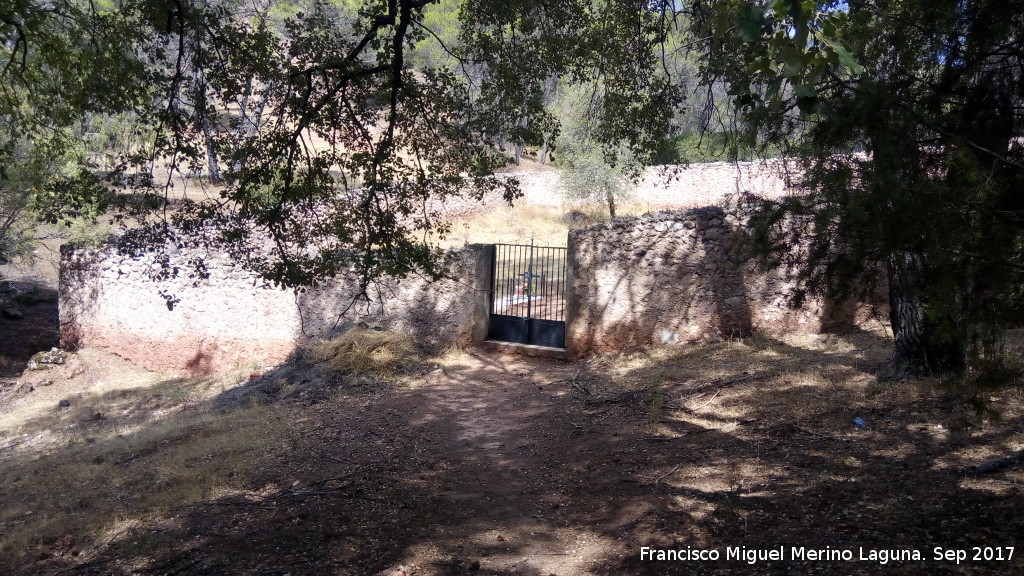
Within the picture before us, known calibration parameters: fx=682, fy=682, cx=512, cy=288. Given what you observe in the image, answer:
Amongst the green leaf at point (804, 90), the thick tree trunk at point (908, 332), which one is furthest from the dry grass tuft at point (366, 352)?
the green leaf at point (804, 90)

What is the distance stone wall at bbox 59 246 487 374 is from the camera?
11.0m

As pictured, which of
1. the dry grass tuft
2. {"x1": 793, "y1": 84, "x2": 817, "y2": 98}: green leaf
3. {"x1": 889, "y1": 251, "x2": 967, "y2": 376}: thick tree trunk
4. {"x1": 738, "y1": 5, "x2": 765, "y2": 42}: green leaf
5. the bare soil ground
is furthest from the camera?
the dry grass tuft

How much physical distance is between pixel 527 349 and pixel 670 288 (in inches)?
98.2

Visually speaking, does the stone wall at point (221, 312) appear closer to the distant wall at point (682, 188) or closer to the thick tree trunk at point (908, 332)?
the thick tree trunk at point (908, 332)

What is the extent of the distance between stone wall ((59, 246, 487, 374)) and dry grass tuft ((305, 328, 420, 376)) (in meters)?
0.43

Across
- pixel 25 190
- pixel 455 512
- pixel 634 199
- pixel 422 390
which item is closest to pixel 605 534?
pixel 455 512

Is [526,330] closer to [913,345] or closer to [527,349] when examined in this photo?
[527,349]

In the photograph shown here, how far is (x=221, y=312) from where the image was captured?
1238 cm

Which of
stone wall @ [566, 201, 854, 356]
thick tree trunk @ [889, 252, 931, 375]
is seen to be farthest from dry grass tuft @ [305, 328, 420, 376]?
thick tree trunk @ [889, 252, 931, 375]

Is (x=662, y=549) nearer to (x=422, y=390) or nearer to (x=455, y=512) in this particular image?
(x=455, y=512)

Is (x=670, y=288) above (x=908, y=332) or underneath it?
above

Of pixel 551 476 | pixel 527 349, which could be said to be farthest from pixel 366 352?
pixel 551 476

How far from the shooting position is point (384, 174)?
614 centimetres

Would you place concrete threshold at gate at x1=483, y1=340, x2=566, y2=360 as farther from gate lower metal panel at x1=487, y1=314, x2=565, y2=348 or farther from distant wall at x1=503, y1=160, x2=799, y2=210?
distant wall at x1=503, y1=160, x2=799, y2=210
